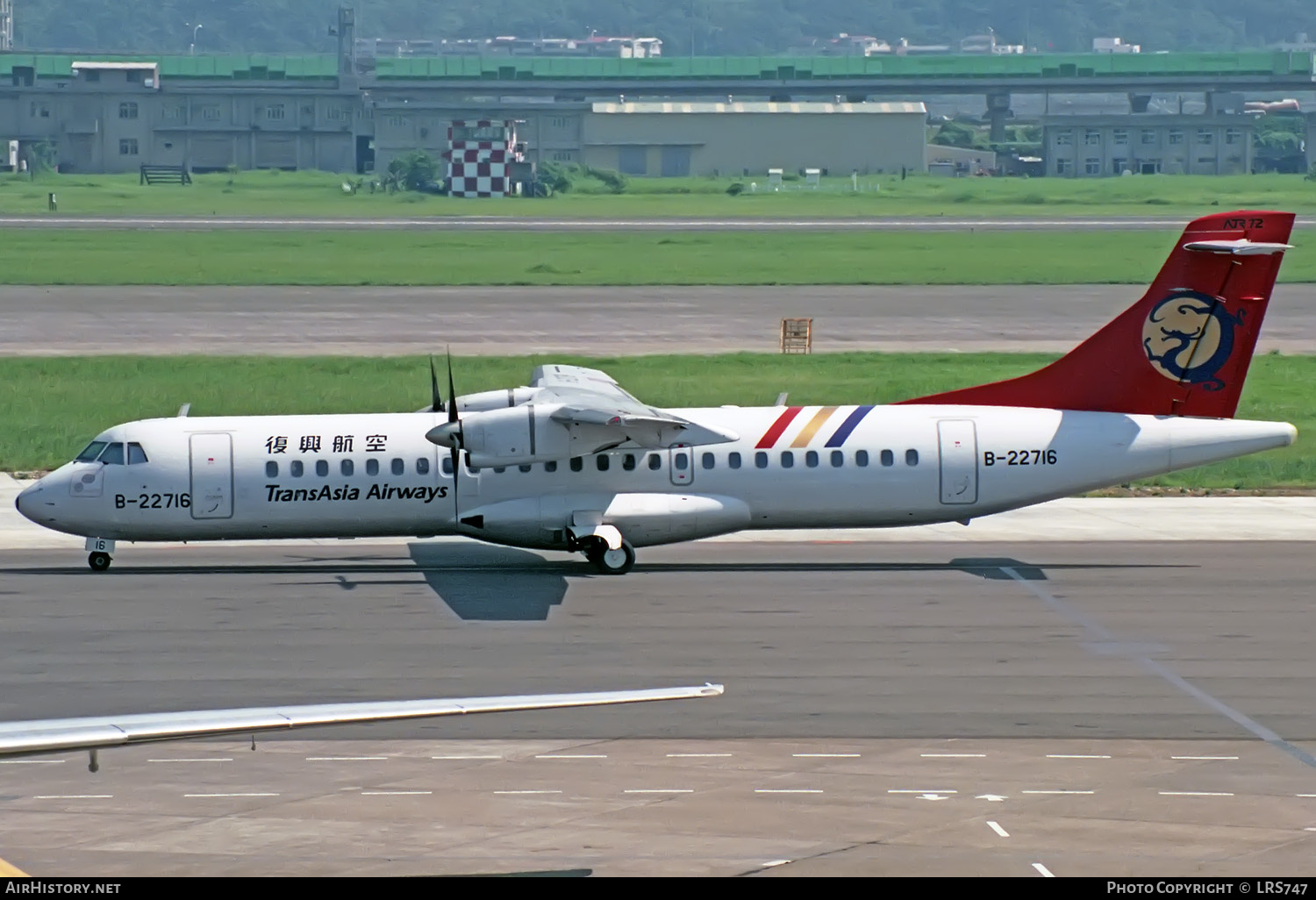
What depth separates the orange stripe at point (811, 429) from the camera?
3170 cm

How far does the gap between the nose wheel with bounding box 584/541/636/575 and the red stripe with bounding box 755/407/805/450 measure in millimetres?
2854

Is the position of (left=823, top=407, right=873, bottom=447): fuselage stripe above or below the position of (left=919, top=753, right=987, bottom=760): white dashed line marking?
above

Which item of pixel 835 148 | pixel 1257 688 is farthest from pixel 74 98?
pixel 1257 688

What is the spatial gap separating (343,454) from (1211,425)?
14.9 metres

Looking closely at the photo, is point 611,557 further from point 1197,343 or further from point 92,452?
point 1197,343

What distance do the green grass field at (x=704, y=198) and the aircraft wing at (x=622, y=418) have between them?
98493 mm

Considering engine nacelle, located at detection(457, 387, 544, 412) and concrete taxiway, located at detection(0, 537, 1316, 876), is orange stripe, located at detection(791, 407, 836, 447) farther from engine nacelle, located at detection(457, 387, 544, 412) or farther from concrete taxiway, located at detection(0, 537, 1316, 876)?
engine nacelle, located at detection(457, 387, 544, 412)

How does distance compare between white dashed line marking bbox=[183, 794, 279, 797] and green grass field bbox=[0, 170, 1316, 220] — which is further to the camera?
green grass field bbox=[0, 170, 1316, 220]

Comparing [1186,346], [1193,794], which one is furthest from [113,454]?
[1193,794]

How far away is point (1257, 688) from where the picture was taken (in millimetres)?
23578

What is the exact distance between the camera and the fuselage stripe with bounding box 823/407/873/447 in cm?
3169

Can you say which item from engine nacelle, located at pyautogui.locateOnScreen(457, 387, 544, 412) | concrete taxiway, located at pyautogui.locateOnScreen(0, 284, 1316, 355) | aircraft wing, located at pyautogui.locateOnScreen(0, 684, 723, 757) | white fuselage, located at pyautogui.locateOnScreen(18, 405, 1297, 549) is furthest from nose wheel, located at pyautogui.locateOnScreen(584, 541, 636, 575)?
concrete taxiway, located at pyautogui.locateOnScreen(0, 284, 1316, 355)
